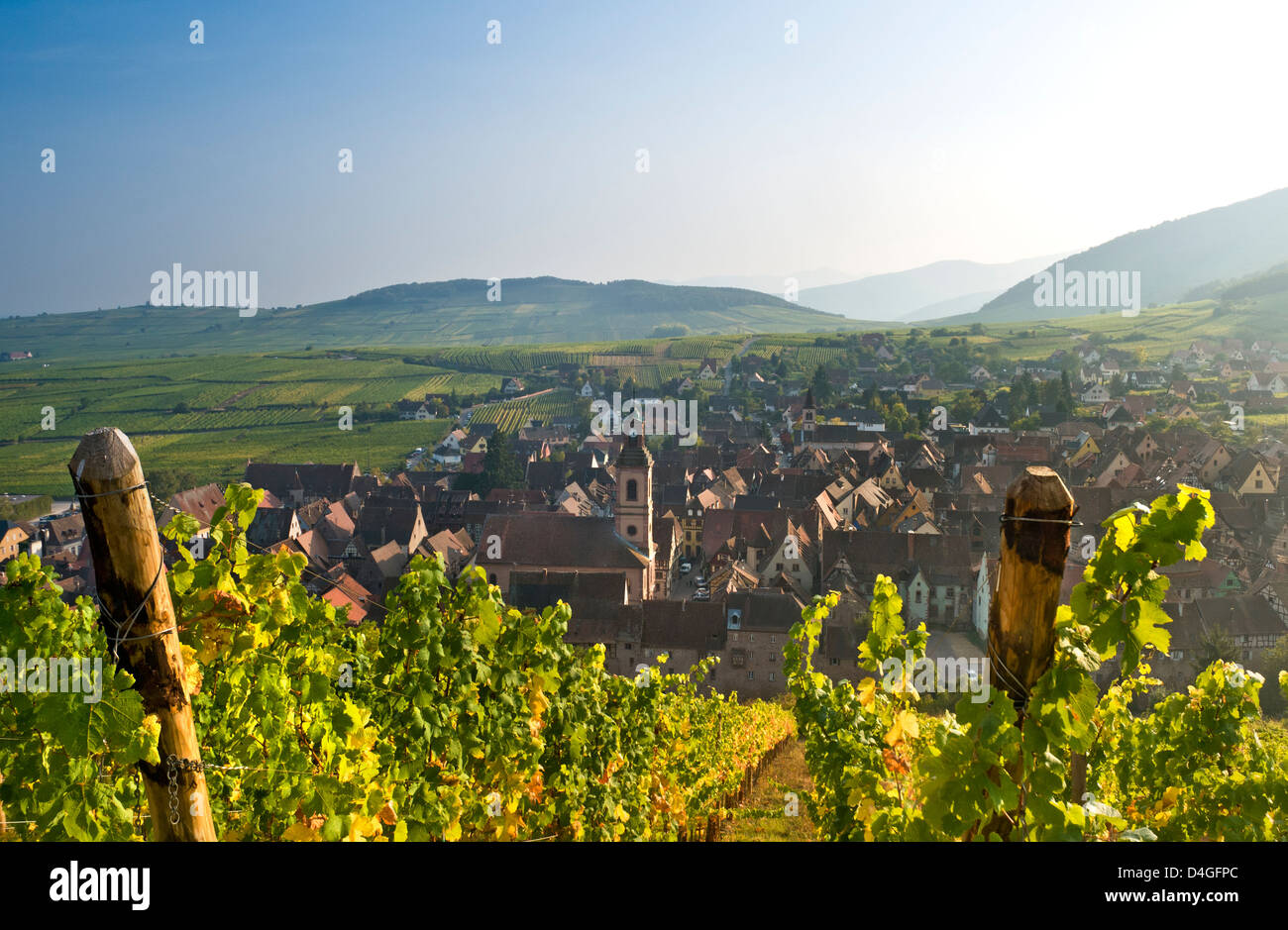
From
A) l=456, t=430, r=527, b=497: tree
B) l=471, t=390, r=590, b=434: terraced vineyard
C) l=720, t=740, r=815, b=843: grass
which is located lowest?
l=720, t=740, r=815, b=843: grass

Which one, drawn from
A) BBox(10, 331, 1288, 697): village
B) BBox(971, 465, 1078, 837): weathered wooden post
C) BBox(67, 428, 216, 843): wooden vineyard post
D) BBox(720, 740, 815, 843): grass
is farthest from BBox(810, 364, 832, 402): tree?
BBox(67, 428, 216, 843): wooden vineyard post

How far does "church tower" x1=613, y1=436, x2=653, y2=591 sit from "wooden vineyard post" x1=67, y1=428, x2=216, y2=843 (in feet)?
149

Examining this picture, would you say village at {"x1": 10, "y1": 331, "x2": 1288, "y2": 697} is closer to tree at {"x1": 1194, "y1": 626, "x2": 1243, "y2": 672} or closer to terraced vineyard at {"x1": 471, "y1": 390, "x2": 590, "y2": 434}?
tree at {"x1": 1194, "y1": 626, "x2": 1243, "y2": 672}

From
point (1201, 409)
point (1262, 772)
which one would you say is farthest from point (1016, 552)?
point (1201, 409)

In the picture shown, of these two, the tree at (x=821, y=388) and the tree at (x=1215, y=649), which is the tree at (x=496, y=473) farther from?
the tree at (x=1215, y=649)

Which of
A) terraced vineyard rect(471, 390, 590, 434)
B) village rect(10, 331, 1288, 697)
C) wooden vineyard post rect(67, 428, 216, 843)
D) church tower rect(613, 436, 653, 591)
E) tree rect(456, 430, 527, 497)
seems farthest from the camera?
terraced vineyard rect(471, 390, 590, 434)

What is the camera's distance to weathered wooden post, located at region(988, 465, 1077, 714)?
3.48 m

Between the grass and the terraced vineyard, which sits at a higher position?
the terraced vineyard

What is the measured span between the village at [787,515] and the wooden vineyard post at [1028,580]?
20.2 ft

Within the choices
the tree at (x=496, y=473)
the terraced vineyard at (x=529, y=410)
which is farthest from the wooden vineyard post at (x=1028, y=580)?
the terraced vineyard at (x=529, y=410)

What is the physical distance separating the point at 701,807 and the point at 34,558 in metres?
12.1

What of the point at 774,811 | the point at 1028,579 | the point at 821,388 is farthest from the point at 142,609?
the point at 821,388
